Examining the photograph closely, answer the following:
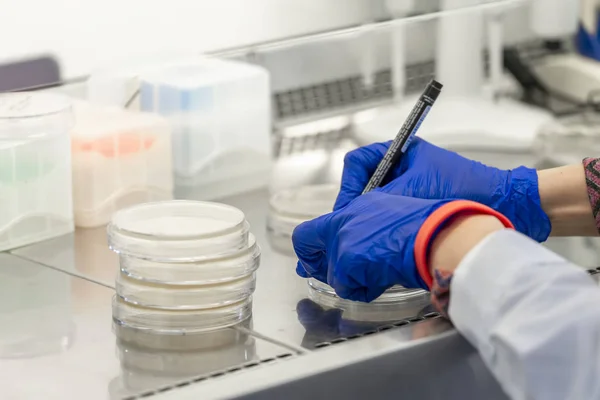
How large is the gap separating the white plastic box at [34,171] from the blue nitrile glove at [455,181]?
1.44 feet

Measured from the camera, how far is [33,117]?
5.00ft

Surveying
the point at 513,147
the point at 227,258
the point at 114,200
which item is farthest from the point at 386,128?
the point at 227,258

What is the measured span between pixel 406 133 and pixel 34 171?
556 millimetres

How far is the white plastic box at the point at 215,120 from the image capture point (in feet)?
5.86

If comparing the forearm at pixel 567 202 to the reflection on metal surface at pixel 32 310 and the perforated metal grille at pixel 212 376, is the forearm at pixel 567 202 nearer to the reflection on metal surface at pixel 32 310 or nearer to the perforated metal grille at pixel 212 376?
the perforated metal grille at pixel 212 376

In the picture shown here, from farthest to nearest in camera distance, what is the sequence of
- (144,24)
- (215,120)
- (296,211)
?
(144,24) → (215,120) → (296,211)

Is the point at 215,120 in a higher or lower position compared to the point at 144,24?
lower

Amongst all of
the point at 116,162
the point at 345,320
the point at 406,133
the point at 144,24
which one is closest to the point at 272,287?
the point at 345,320

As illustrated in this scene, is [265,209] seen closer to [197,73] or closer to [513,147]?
[197,73]

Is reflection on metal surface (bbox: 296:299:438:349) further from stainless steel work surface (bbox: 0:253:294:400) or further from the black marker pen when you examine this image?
the black marker pen

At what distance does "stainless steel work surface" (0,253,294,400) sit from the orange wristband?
18 cm

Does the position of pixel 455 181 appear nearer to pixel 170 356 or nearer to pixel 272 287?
pixel 272 287

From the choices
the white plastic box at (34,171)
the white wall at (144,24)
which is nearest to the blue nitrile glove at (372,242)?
the white plastic box at (34,171)

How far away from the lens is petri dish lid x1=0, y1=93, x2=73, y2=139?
152cm
